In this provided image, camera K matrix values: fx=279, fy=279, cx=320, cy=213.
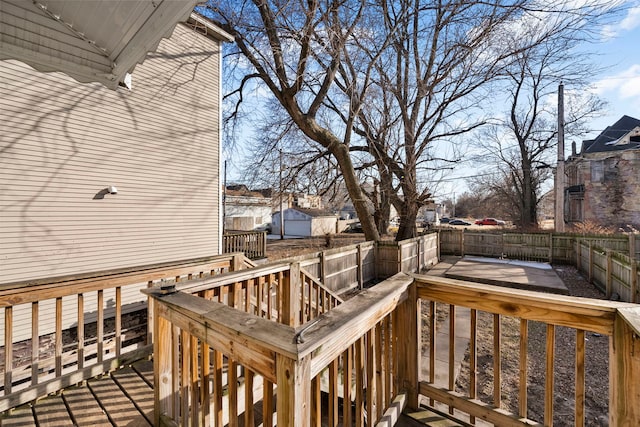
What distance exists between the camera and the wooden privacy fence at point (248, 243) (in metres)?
10.6

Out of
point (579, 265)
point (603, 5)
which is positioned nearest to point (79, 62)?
point (603, 5)

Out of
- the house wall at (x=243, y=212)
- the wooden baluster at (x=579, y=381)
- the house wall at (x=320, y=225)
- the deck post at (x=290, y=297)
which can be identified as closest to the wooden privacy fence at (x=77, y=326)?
the deck post at (x=290, y=297)

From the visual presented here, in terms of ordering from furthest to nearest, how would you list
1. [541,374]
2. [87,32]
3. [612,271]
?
[612,271] < [541,374] < [87,32]

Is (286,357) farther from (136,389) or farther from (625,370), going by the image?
(136,389)

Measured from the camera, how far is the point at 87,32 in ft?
8.84

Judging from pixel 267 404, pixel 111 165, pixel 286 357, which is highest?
pixel 111 165

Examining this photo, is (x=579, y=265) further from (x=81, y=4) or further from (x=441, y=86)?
(x=81, y=4)

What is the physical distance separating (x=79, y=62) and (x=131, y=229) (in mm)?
4056

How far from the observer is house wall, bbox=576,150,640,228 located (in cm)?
1558

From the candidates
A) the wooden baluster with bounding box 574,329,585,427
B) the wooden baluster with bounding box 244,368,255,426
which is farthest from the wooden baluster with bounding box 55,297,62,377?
the wooden baluster with bounding box 574,329,585,427

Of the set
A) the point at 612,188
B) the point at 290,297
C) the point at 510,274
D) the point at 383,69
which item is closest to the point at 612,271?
the point at 510,274

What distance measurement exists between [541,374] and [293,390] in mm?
4552

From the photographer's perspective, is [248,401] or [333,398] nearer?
[248,401]

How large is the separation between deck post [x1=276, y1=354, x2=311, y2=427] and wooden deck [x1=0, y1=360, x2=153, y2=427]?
1628 millimetres
